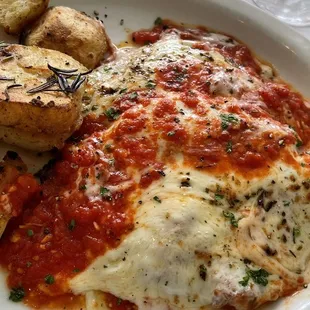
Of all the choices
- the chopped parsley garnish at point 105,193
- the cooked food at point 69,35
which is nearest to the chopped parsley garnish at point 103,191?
the chopped parsley garnish at point 105,193

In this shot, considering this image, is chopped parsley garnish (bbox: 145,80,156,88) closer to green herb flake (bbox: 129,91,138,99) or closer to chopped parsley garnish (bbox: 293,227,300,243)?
green herb flake (bbox: 129,91,138,99)

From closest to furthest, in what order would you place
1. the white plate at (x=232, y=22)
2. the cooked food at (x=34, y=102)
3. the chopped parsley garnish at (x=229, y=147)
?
the cooked food at (x=34, y=102), the chopped parsley garnish at (x=229, y=147), the white plate at (x=232, y=22)

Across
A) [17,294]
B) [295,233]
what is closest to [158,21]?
[295,233]

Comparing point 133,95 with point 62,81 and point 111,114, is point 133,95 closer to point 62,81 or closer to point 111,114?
point 111,114

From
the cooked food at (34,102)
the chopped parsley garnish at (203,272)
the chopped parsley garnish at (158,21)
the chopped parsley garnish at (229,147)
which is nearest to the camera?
the chopped parsley garnish at (203,272)

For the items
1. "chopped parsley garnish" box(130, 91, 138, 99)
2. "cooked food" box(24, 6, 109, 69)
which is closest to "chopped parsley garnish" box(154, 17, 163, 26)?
"cooked food" box(24, 6, 109, 69)

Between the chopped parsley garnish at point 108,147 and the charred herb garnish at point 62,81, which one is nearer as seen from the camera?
the charred herb garnish at point 62,81

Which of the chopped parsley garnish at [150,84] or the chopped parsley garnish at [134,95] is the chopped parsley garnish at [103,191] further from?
the chopped parsley garnish at [150,84]
